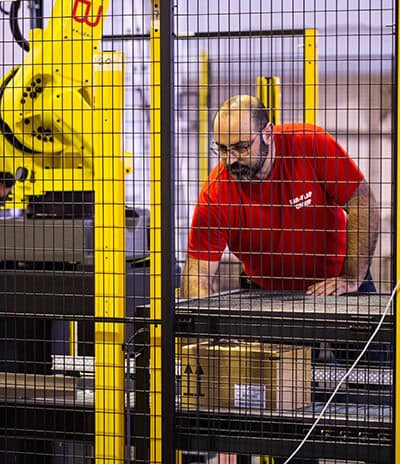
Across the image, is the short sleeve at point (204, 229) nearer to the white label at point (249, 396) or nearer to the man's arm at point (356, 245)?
the man's arm at point (356, 245)

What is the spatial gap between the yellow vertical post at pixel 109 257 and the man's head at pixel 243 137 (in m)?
0.50

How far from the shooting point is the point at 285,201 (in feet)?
11.9

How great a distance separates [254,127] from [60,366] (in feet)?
4.58

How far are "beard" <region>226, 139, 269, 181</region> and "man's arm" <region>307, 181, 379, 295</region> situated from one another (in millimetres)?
426

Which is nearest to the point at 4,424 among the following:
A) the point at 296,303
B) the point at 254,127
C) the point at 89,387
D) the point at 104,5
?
the point at 89,387

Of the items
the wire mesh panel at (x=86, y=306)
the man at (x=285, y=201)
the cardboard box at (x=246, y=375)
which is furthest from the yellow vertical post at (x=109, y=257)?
the man at (x=285, y=201)

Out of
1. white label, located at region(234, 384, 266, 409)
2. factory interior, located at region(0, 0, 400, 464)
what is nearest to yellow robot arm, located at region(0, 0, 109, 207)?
factory interior, located at region(0, 0, 400, 464)

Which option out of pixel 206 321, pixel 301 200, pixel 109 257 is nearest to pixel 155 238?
pixel 109 257

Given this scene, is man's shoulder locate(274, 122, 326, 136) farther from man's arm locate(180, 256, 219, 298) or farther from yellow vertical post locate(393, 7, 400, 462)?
yellow vertical post locate(393, 7, 400, 462)

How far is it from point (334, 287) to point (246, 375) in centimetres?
56

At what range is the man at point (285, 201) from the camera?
3314 mm

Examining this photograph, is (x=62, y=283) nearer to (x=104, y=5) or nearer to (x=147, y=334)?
(x=147, y=334)

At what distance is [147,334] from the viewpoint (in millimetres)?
3084

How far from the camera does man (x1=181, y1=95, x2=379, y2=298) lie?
3318mm
